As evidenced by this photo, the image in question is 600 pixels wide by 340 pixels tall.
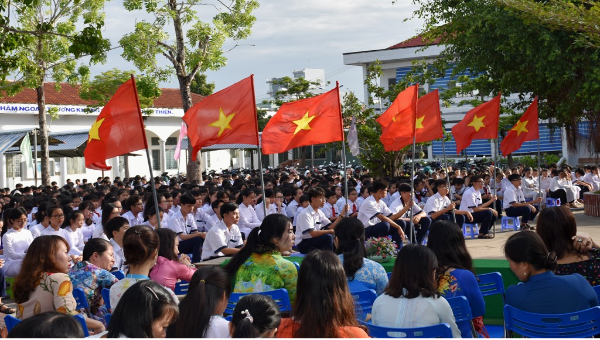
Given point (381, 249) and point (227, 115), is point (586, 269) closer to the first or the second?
point (381, 249)

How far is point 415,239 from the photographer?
12477 millimetres

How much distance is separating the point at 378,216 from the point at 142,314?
8610mm

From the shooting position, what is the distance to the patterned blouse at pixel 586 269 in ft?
16.5

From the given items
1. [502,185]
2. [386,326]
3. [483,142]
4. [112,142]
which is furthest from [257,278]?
[483,142]

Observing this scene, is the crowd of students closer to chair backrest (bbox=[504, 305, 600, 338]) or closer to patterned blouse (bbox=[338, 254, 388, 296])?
patterned blouse (bbox=[338, 254, 388, 296])

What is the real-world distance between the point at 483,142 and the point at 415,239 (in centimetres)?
3062

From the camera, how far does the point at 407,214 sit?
12.6 meters

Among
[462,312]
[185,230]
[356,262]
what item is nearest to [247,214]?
[185,230]

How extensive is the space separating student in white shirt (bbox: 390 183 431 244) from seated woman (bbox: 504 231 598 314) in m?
6.89

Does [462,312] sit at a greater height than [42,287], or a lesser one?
lesser

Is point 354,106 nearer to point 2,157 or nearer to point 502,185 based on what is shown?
point 502,185

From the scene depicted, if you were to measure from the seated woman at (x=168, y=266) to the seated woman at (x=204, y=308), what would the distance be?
1817mm

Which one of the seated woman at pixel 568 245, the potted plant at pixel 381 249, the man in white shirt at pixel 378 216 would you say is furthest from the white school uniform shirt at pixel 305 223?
the seated woman at pixel 568 245

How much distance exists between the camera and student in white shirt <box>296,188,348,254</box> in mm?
10867
